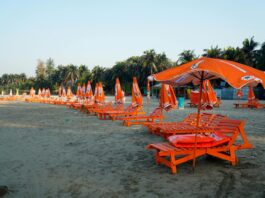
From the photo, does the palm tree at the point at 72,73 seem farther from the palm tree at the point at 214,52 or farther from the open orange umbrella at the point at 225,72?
the open orange umbrella at the point at 225,72

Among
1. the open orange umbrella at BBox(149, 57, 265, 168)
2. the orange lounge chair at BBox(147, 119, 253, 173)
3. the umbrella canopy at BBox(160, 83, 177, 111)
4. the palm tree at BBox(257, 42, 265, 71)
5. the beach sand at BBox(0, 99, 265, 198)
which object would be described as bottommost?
the beach sand at BBox(0, 99, 265, 198)

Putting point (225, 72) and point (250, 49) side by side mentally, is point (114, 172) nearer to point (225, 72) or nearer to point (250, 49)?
point (225, 72)

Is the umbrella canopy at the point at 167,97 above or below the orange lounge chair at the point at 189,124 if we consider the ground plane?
above

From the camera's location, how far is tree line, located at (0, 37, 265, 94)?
44.5m

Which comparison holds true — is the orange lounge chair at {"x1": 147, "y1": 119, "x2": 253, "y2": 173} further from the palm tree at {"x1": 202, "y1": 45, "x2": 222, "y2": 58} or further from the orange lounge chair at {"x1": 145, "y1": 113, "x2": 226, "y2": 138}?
the palm tree at {"x1": 202, "y1": 45, "x2": 222, "y2": 58}

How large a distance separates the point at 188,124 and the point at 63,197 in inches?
208

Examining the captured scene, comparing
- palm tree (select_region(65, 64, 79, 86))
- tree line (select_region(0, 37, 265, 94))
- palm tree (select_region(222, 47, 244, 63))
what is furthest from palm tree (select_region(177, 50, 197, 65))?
palm tree (select_region(65, 64, 79, 86))

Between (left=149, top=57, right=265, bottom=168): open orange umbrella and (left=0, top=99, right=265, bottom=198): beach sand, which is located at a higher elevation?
(left=149, top=57, right=265, bottom=168): open orange umbrella

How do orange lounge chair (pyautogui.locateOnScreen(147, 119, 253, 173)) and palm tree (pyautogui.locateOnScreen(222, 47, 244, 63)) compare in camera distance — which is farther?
palm tree (pyautogui.locateOnScreen(222, 47, 244, 63))

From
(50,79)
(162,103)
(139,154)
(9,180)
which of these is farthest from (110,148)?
(50,79)

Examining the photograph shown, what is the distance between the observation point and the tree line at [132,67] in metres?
44.5

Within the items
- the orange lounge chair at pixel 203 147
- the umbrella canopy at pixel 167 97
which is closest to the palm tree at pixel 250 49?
the umbrella canopy at pixel 167 97

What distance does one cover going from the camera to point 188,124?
828 cm

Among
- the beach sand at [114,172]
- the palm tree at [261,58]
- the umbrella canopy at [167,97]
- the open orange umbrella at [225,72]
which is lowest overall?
the beach sand at [114,172]
